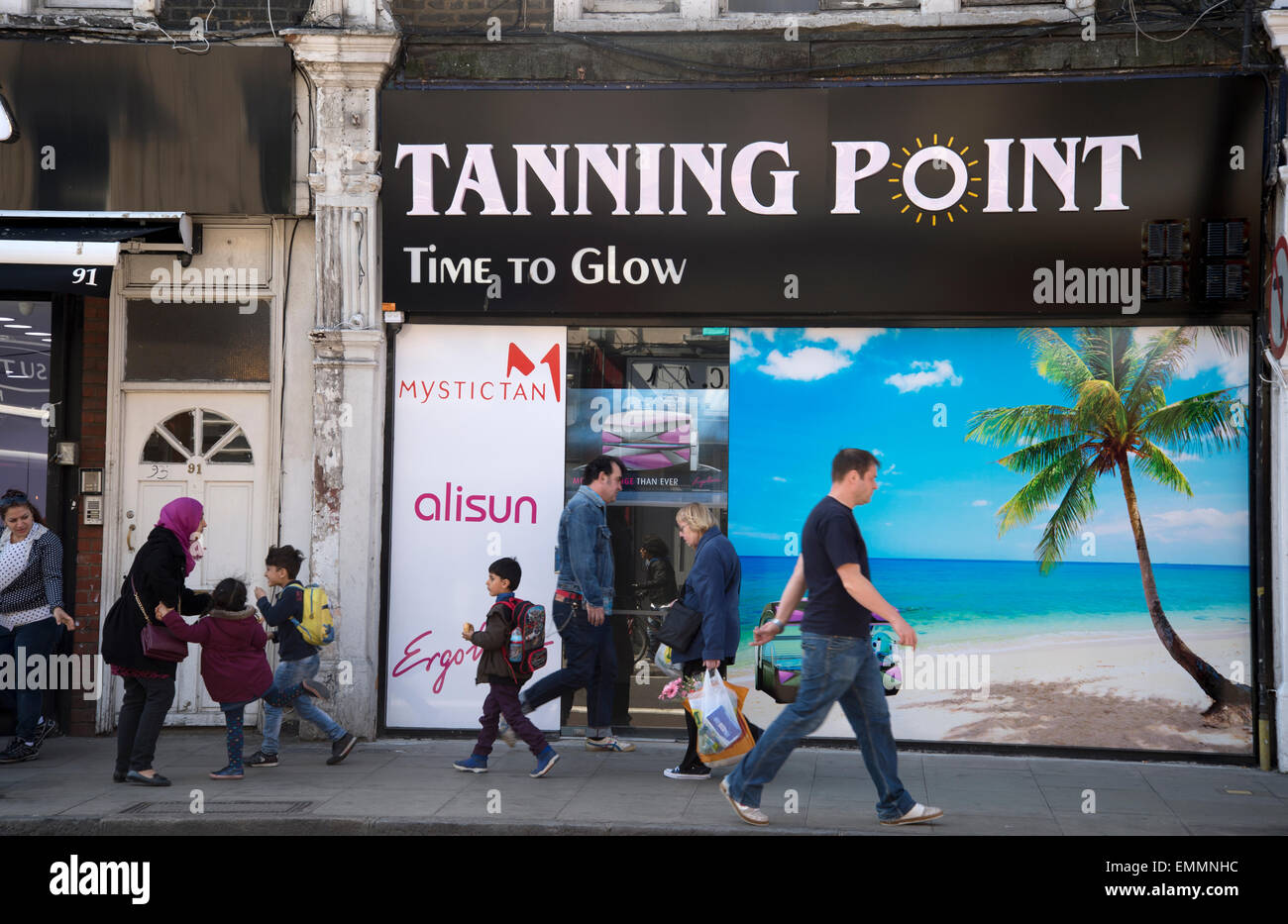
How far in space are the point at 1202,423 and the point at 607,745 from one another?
185 inches

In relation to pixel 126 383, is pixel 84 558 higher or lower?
lower

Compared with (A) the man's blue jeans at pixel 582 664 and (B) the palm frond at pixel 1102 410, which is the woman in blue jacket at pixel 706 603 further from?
(B) the palm frond at pixel 1102 410

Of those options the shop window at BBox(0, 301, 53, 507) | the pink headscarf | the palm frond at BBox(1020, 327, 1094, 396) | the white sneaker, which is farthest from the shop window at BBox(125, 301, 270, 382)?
the white sneaker

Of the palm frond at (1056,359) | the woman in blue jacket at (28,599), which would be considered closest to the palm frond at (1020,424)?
the palm frond at (1056,359)

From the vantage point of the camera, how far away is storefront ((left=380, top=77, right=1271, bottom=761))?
30.0ft

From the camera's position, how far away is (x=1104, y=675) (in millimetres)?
9195

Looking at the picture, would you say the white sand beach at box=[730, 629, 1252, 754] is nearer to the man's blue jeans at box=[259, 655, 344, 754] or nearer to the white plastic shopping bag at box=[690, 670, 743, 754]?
the white plastic shopping bag at box=[690, 670, 743, 754]

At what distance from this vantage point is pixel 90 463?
32.9ft

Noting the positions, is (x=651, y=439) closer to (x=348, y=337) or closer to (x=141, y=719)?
(x=348, y=337)

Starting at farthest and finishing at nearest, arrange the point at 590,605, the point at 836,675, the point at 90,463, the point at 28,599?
the point at 90,463 < the point at 28,599 < the point at 590,605 < the point at 836,675

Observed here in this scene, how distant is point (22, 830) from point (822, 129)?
22.1ft

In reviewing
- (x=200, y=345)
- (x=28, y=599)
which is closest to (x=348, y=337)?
(x=200, y=345)

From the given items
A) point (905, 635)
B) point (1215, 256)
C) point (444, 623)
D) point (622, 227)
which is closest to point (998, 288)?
point (1215, 256)
